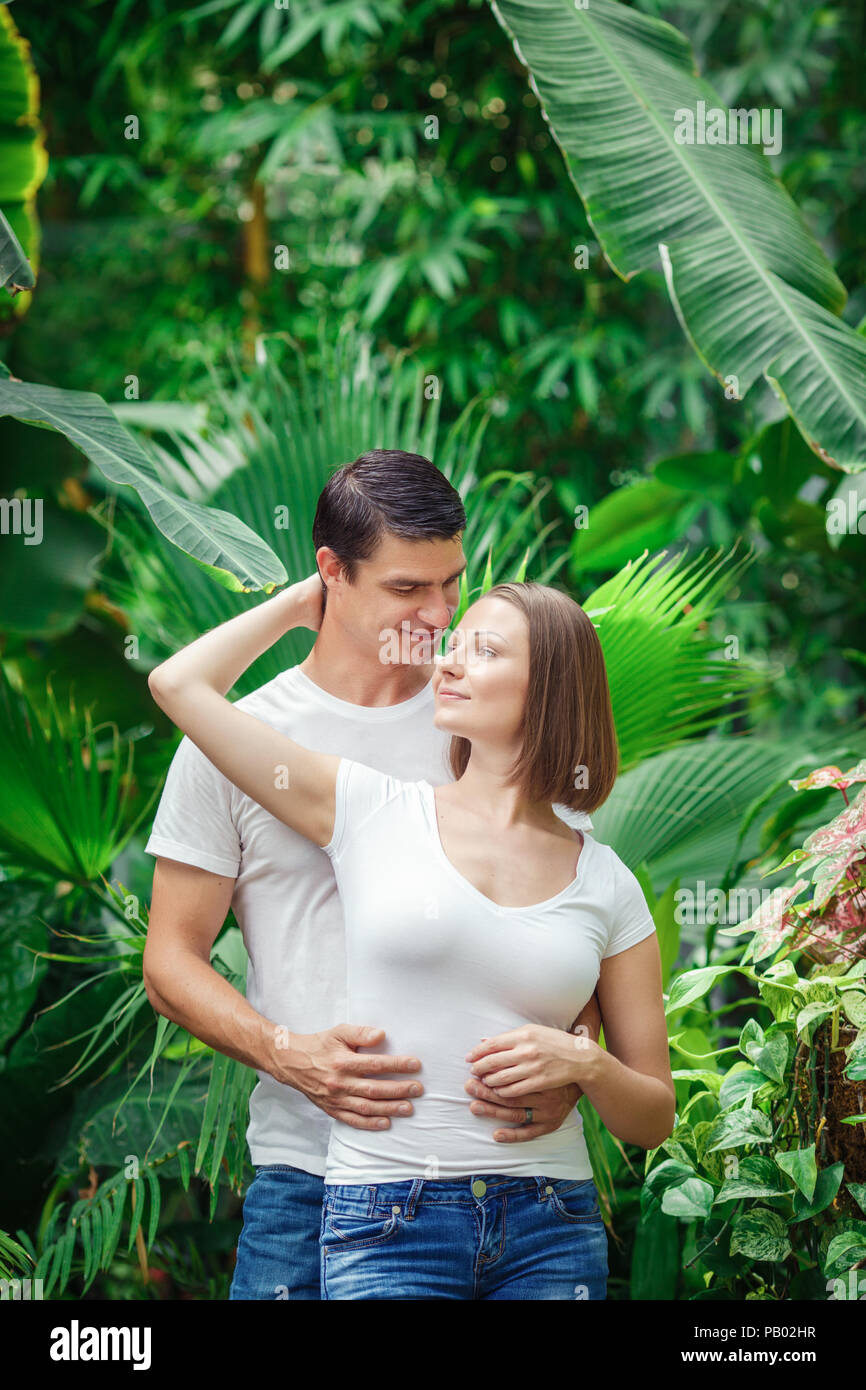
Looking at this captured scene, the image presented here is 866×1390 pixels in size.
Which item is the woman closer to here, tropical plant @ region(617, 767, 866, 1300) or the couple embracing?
the couple embracing

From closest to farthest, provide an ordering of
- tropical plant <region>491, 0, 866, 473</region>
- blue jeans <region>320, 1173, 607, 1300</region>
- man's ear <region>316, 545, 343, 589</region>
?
blue jeans <region>320, 1173, 607, 1300</region> < man's ear <region>316, 545, 343, 589</region> < tropical plant <region>491, 0, 866, 473</region>

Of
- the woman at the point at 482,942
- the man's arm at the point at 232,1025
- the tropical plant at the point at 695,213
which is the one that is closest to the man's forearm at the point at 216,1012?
the man's arm at the point at 232,1025

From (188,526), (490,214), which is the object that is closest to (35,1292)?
(188,526)

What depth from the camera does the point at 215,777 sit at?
4.45 feet

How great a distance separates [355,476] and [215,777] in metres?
0.37

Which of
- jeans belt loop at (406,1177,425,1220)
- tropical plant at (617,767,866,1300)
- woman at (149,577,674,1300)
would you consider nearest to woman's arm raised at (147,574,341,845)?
woman at (149,577,674,1300)

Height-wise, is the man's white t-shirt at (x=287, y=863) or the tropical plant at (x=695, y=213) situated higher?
the tropical plant at (x=695, y=213)

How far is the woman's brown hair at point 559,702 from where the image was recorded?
4.15ft

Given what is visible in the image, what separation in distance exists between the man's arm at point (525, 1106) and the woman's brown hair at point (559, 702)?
0.29 meters

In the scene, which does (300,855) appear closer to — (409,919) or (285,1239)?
(409,919)

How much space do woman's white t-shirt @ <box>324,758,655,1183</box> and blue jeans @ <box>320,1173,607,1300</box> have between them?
0.06 feet

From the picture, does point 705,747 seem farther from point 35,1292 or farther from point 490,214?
point 490,214

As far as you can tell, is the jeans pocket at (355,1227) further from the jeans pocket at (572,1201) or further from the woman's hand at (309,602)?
the woman's hand at (309,602)

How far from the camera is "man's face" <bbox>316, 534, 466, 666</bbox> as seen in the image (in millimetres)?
1337
